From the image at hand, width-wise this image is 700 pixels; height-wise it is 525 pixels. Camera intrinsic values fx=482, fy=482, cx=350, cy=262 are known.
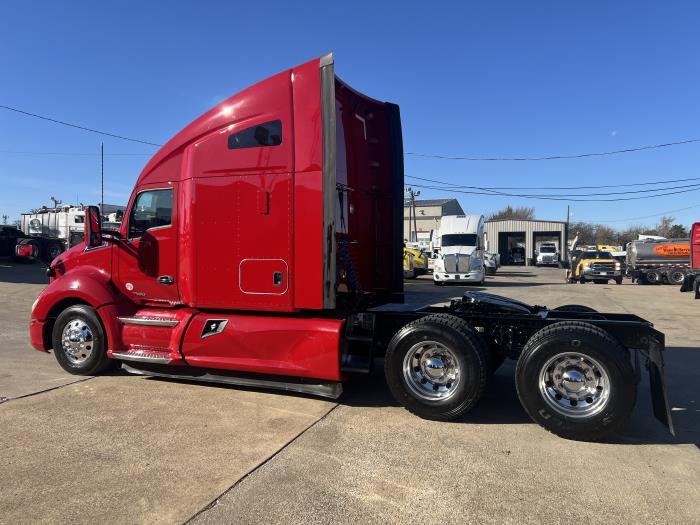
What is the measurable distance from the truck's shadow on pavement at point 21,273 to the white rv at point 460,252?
1703 centimetres

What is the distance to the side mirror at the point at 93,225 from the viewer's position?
248 inches

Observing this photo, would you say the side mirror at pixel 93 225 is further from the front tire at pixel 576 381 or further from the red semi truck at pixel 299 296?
the front tire at pixel 576 381

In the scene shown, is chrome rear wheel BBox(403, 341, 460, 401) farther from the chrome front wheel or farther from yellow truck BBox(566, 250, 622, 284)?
yellow truck BBox(566, 250, 622, 284)

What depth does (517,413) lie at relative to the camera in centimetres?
496

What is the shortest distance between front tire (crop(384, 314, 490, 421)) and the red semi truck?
16 millimetres

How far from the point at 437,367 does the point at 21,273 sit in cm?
2425

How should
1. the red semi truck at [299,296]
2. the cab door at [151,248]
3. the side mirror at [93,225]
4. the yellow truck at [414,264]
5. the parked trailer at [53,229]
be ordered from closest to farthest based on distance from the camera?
the red semi truck at [299,296], the cab door at [151,248], the side mirror at [93,225], the yellow truck at [414,264], the parked trailer at [53,229]

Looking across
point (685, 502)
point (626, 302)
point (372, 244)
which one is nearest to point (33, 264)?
point (372, 244)

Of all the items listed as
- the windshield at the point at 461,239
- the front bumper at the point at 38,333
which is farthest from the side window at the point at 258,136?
the windshield at the point at 461,239

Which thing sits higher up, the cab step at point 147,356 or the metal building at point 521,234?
the metal building at point 521,234

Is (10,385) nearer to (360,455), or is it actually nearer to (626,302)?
(360,455)

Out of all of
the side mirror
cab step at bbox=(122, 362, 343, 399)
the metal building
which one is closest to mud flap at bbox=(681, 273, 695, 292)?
cab step at bbox=(122, 362, 343, 399)

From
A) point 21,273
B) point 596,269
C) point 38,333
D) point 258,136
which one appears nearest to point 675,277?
point 596,269

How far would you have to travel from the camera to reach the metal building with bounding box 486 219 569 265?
195 ft
